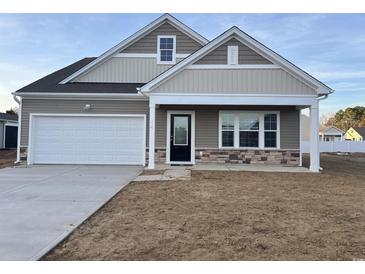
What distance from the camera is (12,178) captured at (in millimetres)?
9234

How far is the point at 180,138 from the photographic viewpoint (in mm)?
13188

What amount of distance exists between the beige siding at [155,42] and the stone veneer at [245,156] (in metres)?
5.30

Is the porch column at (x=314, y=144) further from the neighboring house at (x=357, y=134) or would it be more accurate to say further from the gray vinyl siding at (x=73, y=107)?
the neighboring house at (x=357, y=134)

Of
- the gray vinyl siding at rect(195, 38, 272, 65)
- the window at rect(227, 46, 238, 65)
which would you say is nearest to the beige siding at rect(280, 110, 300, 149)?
the gray vinyl siding at rect(195, 38, 272, 65)

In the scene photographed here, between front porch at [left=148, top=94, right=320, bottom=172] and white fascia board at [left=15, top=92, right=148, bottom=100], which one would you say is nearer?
white fascia board at [left=15, top=92, right=148, bottom=100]

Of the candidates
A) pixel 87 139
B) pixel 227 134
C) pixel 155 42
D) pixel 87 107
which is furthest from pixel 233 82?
pixel 87 139

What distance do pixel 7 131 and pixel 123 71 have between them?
17.9 meters

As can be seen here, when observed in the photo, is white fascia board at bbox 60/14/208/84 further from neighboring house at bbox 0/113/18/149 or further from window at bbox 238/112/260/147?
neighboring house at bbox 0/113/18/149

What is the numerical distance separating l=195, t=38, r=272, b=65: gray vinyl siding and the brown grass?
556 cm

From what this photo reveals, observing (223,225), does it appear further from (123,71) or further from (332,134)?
(332,134)

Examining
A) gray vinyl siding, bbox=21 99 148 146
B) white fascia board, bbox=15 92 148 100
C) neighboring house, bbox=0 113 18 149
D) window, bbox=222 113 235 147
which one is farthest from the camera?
neighboring house, bbox=0 113 18 149

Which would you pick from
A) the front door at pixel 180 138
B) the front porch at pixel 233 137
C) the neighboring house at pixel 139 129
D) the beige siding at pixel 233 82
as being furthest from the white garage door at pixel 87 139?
the beige siding at pixel 233 82

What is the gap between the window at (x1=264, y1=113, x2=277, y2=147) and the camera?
13055 millimetres
